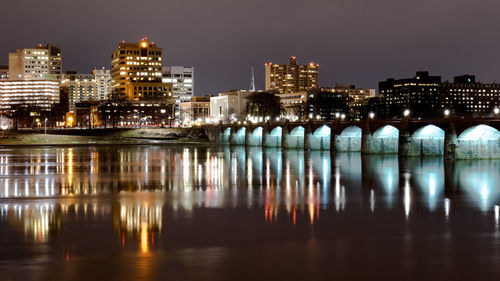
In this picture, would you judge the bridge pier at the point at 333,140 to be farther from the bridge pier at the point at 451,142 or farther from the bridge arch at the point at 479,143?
the bridge arch at the point at 479,143

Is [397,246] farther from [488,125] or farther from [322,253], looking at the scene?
[488,125]

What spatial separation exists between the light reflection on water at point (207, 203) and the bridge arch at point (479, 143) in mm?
12809

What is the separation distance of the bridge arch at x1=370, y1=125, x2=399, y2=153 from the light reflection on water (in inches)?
1138

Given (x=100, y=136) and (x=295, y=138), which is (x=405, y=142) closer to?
(x=295, y=138)

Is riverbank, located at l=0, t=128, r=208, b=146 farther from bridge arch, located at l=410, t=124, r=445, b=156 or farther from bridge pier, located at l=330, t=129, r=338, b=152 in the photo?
bridge arch, located at l=410, t=124, r=445, b=156

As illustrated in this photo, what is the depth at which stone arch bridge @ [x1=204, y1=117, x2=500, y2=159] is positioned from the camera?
67.9 m

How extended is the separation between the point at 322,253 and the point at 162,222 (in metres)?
8.55

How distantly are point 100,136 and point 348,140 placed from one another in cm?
8126

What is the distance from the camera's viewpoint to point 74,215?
94.0ft

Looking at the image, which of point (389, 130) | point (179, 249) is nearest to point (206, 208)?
point (179, 249)

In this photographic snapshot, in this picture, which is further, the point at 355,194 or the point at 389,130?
the point at 389,130

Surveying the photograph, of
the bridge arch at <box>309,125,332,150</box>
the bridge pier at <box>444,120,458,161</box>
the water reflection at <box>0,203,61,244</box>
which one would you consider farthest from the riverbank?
the water reflection at <box>0,203,61,244</box>

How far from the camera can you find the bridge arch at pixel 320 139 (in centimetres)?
10138

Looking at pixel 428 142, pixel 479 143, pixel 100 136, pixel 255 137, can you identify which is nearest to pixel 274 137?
pixel 255 137
